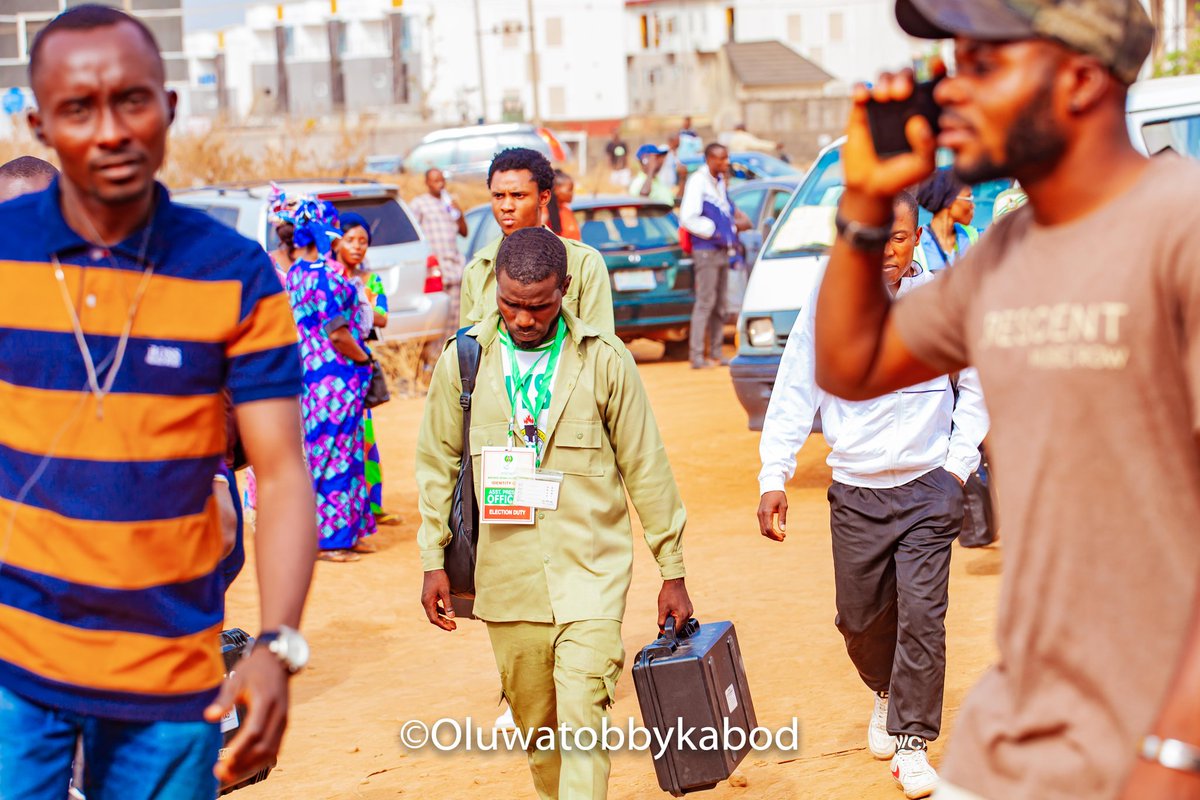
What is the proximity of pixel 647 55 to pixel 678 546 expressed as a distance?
8349 cm

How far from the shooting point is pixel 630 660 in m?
7.89

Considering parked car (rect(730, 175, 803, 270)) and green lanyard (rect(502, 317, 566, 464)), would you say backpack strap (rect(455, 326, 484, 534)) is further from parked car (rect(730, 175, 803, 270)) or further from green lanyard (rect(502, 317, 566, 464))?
parked car (rect(730, 175, 803, 270))

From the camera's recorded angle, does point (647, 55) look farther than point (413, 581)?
Yes

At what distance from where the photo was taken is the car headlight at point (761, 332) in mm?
11906

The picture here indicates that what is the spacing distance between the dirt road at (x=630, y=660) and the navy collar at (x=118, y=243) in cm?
357

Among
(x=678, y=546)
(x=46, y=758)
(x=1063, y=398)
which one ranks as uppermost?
(x=1063, y=398)

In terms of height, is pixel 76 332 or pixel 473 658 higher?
pixel 76 332

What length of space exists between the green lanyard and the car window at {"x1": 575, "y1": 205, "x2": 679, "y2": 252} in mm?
12335

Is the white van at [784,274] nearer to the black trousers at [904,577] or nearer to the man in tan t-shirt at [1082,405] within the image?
the black trousers at [904,577]

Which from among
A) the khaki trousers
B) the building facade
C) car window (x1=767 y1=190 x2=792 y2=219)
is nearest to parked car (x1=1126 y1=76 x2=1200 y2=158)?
the khaki trousers

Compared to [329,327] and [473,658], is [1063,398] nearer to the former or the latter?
[473,658]

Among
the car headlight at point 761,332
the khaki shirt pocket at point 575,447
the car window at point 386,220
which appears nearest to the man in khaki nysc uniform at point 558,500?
the khaki shirt pocket at point 575,447

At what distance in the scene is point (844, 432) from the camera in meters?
5.86

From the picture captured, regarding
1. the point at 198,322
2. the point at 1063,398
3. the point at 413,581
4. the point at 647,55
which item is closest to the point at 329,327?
the point at 413,581
